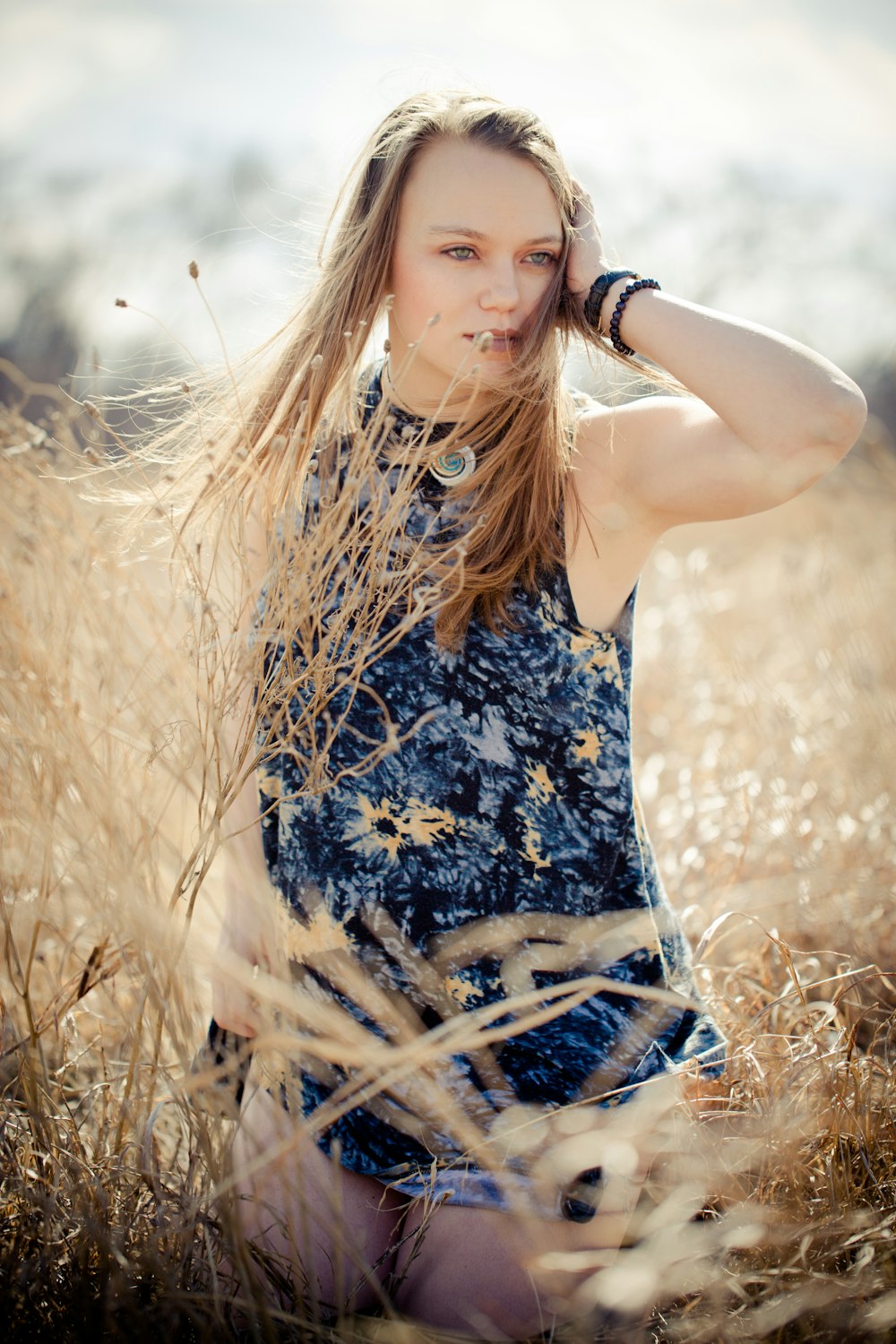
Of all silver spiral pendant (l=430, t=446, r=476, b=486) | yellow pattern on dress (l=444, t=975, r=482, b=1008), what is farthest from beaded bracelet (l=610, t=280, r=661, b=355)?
yellow pattern on dress (l=444, t=975, r=482, b=1008)

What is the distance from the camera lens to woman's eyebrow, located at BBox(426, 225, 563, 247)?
1.42 meters

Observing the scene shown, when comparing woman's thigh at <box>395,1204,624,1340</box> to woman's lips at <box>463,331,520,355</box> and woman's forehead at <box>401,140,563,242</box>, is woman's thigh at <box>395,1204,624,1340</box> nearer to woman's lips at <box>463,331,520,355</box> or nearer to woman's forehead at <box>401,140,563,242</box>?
woman's lips at <box>463,331,520,355</box>

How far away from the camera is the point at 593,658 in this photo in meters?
1.44

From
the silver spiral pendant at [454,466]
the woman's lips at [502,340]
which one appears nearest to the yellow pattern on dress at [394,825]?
the silver spiral pendant at [454,466]

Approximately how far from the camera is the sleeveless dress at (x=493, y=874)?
138cm

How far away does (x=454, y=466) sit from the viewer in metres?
1.44

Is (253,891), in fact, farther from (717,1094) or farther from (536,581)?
(717,1094)

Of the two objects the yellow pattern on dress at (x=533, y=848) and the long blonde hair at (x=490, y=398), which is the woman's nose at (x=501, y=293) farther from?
the yellow pattern on dress at (x=533, y=848)

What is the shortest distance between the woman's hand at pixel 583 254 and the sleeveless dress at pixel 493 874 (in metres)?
0.42

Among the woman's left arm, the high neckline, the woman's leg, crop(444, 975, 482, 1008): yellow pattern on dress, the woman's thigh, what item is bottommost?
the woman's thigh

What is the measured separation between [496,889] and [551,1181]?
43 centimetres

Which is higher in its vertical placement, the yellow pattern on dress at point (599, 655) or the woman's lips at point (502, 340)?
the woman's lips at point (502, 340)

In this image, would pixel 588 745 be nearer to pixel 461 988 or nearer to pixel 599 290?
pixel 461 988

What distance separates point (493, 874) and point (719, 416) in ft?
2.62
